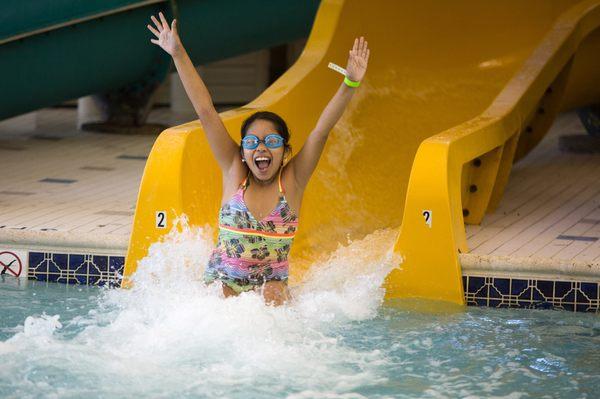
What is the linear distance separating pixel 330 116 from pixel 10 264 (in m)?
2.02

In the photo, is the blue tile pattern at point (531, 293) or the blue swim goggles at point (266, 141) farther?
the blue tile pattern at point (531, 293)

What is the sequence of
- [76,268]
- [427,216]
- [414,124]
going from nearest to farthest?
[427,216]
[76,268]
[414,124]

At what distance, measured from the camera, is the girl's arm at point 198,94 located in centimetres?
420

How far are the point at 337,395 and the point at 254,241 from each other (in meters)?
0.88

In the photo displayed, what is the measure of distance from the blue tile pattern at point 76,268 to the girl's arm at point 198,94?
114cm

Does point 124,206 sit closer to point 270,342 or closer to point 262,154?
point 262,154

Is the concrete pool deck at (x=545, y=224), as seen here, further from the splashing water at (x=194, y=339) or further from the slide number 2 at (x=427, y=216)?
the splashing water at (x=194, y=339)

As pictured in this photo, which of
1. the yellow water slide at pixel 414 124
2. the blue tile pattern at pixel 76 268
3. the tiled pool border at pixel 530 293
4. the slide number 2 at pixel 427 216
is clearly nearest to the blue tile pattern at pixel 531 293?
the tiled pool border at pixel 530 293

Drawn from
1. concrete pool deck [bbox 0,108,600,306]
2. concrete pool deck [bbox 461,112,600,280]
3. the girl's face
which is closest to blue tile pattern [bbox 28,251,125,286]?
concrete pool deck [bbox 0,108,600,306]

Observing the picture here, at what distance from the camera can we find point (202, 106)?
4359 mm

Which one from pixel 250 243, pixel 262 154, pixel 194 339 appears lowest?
pixel 194 339

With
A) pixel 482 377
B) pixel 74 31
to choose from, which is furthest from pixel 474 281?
pixel 74 31

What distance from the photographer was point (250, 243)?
4.39 m

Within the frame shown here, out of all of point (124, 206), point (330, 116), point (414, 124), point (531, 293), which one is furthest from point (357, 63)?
point (414, 124)
